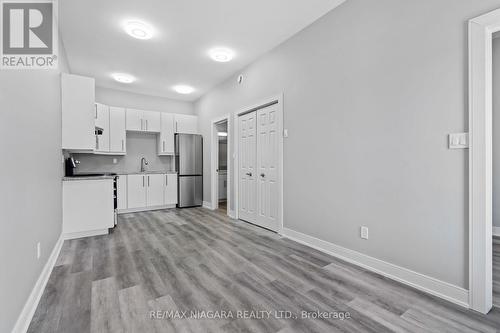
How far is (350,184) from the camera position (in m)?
2.55

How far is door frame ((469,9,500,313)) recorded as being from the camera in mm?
1648

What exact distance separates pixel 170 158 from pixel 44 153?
4040 millimetres

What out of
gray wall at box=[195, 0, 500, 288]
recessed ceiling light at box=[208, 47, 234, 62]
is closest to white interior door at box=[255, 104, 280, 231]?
gray wall at box=[195, 0, 500, 288]

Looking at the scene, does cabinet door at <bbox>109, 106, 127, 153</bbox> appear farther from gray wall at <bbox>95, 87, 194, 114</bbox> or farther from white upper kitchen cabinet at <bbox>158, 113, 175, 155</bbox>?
white upper kitchen cabinet at <bbox>158, 113, 175, 155</bbox>

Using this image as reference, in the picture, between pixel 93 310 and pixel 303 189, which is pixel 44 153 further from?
pixel 303 189

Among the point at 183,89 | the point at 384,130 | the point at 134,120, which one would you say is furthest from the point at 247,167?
the point at 134,120

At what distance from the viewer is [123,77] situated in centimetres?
482

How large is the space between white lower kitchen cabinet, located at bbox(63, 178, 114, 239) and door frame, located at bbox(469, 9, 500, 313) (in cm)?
444

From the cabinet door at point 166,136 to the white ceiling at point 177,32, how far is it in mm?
1273

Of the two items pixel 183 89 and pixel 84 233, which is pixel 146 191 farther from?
pixel 183 89

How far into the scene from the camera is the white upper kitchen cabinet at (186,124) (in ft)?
19.8

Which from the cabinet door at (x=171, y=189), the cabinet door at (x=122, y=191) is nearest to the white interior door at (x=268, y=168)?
the cabinet door at (x=171, y=189)

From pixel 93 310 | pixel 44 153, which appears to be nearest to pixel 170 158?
pixel 44 153

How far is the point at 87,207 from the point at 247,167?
2.71m
